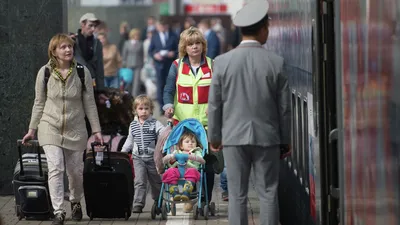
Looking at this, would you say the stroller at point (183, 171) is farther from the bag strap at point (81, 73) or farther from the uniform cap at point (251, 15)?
the uniform cap at point (251, 15)

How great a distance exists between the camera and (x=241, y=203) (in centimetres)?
774

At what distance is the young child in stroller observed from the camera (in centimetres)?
1009

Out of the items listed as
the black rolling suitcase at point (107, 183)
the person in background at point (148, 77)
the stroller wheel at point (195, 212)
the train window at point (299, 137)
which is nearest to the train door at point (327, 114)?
the train window at point (299, 137)

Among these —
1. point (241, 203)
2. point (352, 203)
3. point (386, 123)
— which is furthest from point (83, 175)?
point (386, 123)

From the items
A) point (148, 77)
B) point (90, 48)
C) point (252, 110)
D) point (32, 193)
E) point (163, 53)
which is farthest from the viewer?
point (148, 77)

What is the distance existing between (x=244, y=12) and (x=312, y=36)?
0.58 metres

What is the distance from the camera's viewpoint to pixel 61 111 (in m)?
10.1

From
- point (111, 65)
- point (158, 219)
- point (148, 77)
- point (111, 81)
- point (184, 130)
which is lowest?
point (158, 219)

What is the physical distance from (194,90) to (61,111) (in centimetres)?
130

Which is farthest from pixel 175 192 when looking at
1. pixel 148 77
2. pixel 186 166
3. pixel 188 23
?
pixel 188 23

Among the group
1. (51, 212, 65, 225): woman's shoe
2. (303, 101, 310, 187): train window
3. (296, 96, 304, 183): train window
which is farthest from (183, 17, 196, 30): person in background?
(303, 101, 310, 187): train window

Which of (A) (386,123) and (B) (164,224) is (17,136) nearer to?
(B) (164,224)

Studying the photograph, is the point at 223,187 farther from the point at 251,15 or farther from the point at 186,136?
the point at 251,15

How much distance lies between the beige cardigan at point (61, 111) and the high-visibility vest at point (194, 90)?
3.09 ft
